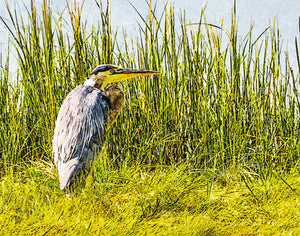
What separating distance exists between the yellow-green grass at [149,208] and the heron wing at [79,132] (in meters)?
0.15

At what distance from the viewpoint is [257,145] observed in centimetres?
278

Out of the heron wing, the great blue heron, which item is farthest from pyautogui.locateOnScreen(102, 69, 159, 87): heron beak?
the heron wing

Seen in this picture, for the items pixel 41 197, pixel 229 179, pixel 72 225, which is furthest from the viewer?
pixel 229 179

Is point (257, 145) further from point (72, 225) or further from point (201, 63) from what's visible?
point (72, 225)

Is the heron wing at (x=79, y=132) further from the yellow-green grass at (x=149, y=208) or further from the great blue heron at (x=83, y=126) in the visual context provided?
the yellow-green grass at (x=149, y=208)

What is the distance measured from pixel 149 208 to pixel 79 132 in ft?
1.99

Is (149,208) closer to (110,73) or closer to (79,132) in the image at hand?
(79,132)

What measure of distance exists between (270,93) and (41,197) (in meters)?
1.86

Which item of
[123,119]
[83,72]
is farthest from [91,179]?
[83,72]

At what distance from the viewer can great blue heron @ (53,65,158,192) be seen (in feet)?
6.98

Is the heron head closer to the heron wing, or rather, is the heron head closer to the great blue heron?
the great blue heron

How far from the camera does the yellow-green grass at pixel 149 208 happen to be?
1782 millimetres

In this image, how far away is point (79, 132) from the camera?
2174 millimetres

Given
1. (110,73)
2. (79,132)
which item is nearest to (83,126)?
(79,132)
